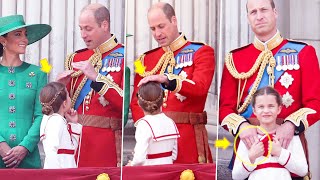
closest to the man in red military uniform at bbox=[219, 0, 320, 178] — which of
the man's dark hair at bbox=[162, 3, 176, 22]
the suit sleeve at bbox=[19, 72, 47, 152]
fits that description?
the man's dark hair at bbox=[162, 3, 176, 22]

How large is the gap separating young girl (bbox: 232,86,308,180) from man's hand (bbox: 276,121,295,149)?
0.02m

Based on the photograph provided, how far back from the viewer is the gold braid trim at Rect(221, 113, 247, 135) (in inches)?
171

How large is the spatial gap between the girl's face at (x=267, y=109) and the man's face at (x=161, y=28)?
0.60 metres

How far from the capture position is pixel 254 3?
4.35 m

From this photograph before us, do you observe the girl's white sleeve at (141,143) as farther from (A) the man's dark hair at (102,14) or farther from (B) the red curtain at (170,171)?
(A) the man's dark hair at (102,14)

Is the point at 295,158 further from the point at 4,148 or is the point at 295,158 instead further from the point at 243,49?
the point at 4,148

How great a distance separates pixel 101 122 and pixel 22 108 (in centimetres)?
44

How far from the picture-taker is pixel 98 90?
4.68m

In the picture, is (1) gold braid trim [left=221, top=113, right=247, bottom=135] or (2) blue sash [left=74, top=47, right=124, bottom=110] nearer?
(1) gold braid trim [left=221, top=113, right=247, bottom=135]

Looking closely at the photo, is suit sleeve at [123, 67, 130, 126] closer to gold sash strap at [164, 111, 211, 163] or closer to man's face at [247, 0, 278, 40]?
gold sash strap at [164, 111, 211, 163]

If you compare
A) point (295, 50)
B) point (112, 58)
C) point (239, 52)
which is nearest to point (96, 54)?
point (112, 58)

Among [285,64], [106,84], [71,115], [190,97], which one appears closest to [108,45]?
[106,84]

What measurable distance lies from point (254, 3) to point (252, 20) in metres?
0.09

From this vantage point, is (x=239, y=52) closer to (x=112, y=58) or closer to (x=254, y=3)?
(x=254, y=3)
